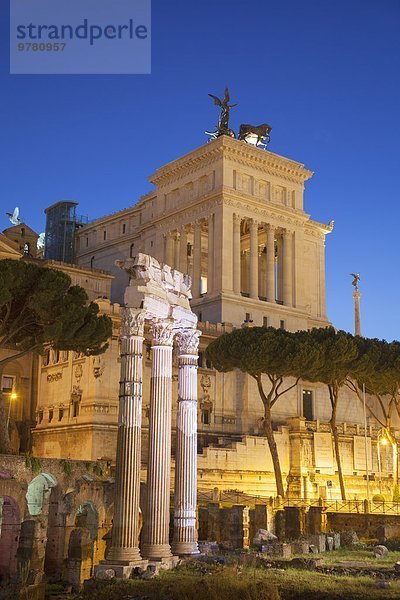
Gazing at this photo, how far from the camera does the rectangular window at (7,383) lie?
47.5m

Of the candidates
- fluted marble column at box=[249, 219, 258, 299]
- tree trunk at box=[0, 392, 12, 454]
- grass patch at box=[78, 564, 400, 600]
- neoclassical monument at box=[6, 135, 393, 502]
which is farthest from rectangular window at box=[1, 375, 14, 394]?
grass patch at box=[78, 564, 400, 600]

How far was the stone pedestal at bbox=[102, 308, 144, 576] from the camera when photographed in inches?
780

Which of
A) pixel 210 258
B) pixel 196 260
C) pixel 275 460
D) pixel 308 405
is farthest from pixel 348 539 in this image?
pixel 196 260

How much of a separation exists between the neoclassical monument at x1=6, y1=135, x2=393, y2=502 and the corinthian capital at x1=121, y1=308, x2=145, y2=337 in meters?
16.9

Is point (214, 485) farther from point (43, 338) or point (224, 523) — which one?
point (43, 338)

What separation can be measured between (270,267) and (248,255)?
1.93 meters

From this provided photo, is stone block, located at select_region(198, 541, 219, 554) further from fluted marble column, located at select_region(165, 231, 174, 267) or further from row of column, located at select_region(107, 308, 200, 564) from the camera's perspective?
fluted marble column, located at select_region(165, 231, 174, 267)

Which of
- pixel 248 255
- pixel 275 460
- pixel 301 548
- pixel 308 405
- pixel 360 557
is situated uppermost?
pixel 248 255

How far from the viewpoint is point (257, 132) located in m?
61.7

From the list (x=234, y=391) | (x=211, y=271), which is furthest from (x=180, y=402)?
(x=211, y=271)

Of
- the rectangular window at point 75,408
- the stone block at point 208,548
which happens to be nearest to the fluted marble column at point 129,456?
the stone block at point 208,548

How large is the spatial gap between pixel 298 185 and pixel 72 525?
1567 inches

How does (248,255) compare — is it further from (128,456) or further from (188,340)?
(128,456)

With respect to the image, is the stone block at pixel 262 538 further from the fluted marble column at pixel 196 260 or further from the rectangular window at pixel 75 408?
the fluted marble column at pixel 196 260
